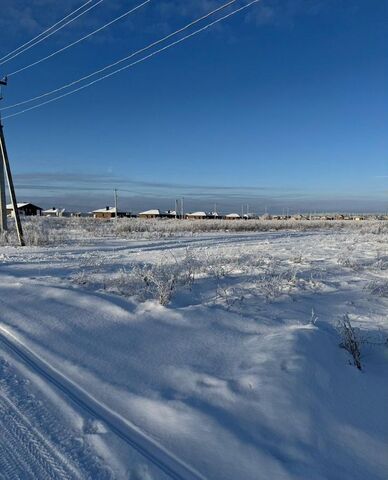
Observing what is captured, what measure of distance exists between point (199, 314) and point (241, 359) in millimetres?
1199

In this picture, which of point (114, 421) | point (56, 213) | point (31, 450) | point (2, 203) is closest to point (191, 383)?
point (114, 421)

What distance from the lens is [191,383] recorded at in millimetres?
3146

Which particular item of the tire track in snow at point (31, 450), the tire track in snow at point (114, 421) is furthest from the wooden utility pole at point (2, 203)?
the tire track in snow at point (31, 450)

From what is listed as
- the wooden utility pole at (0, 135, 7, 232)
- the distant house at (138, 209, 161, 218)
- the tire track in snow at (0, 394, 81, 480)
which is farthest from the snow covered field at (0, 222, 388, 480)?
the distant house at (138, 209, 161, 218)

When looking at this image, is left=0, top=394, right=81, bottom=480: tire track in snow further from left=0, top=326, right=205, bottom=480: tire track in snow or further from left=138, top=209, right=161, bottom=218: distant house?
left=138, top=209, right=161, bottom=218: distant house

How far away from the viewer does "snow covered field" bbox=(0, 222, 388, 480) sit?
2.25 metres

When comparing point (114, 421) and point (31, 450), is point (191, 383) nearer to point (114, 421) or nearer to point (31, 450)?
point (114, 421)

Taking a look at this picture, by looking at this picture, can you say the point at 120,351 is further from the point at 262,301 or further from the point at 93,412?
the point at 262,301

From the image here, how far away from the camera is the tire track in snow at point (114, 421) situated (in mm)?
2164

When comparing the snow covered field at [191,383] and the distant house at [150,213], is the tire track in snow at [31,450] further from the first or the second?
the distant house at [150,213]

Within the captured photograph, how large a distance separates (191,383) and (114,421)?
745 millimetres

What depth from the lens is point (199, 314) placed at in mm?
4668

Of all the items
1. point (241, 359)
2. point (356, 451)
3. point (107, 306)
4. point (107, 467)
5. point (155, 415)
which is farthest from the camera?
point (107, 306)

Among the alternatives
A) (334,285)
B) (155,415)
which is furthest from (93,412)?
(334,285)
